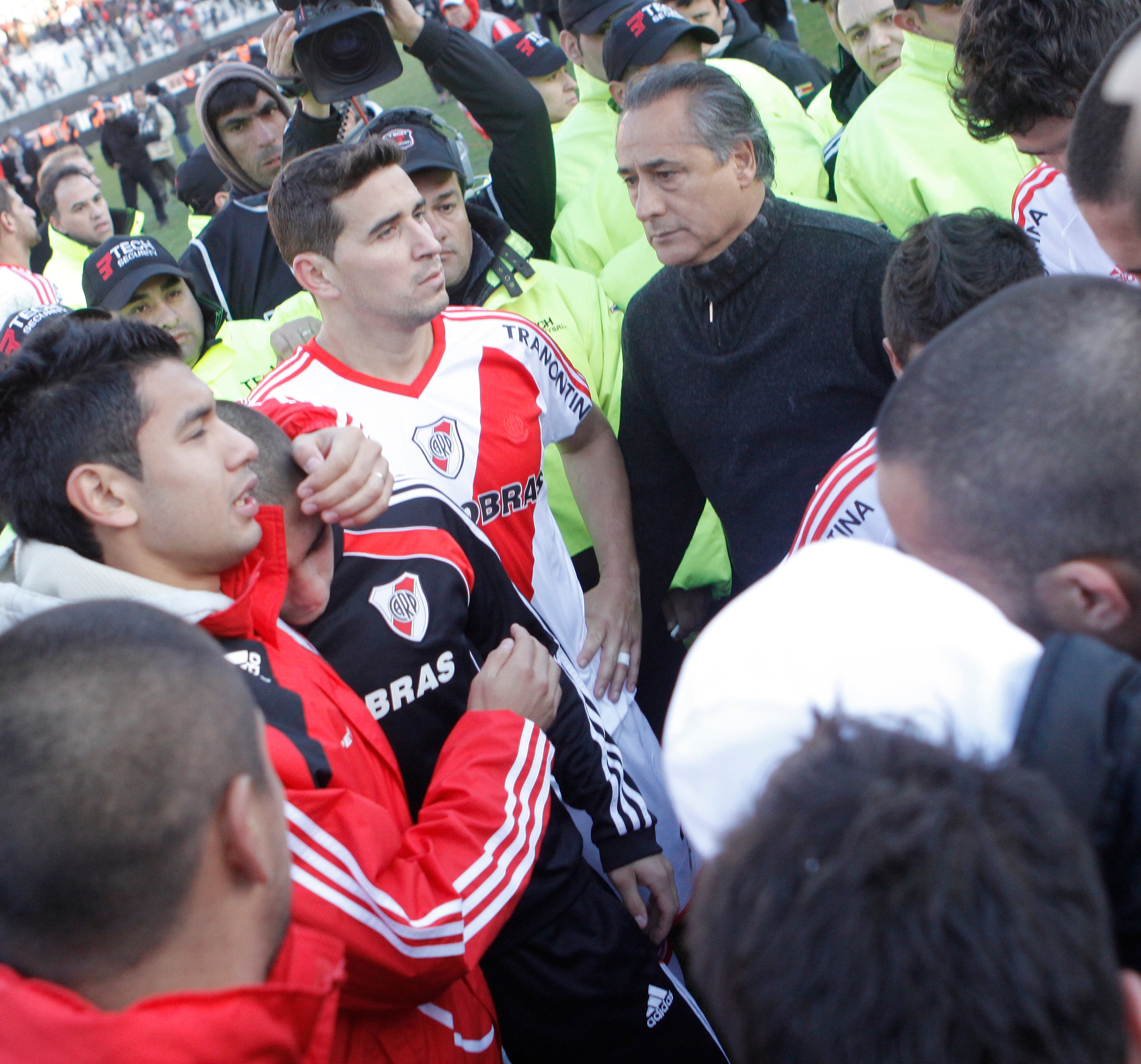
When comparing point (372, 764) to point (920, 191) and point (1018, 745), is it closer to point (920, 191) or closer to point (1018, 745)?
A: point (1018, 745)

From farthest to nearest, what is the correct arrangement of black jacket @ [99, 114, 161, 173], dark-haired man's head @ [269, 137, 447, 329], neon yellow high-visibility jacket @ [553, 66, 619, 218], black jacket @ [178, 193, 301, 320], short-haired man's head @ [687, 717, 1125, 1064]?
1. black jacket @ [99, 114, 161, 173]
2. neon yellow high-visibility jacket @ [553, 66, 619, 218]
3. black jacket @ [178, 193, 301, 320]
4. dark-haired man's head @ [269, 137, 447, 329]
5. short-haired man's head @ [687, 717, 1125, 1064]

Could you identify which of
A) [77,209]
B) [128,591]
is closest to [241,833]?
[128,591]

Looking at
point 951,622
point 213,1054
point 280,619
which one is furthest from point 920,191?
point 213,1054

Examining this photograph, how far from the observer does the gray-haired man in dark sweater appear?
2.41 metres

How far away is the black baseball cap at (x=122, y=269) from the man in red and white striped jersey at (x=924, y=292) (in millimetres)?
2687

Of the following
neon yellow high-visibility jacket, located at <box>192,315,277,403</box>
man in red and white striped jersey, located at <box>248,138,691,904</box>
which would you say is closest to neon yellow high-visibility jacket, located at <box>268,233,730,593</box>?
man in red and white striped jersey, located at <box>248,138,691,904</box>

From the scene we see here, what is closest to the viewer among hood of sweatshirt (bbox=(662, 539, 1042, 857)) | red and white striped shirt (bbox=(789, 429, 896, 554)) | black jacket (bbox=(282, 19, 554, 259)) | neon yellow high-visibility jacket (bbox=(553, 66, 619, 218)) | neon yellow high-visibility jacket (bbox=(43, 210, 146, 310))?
hood of sweatshirt (bbox=(662, 539, 1042, 857))

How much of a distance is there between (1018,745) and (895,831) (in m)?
0.16

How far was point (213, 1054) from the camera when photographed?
97 centimetres

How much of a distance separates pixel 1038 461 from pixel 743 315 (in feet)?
5.29

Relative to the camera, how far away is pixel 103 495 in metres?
1.53

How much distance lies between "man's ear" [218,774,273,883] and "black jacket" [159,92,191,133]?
2011cm

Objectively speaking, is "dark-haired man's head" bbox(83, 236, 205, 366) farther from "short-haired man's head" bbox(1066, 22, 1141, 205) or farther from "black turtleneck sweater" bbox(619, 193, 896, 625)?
"short-haired man's head" bbox(1066, 22, 1141, 205)

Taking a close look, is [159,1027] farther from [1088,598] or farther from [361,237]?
[361,237]
